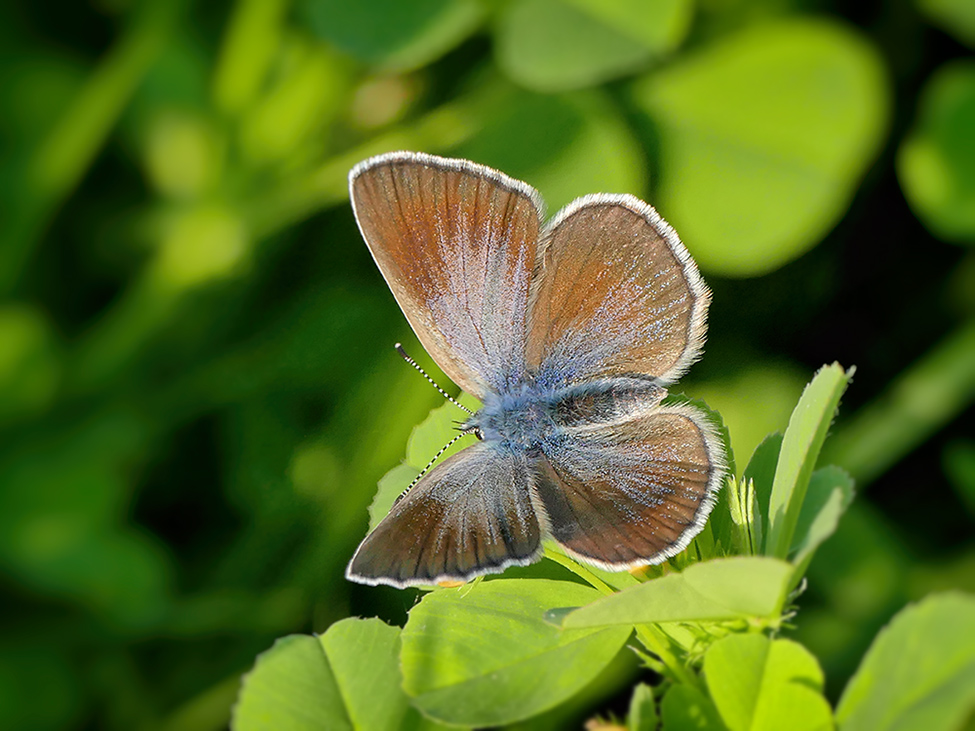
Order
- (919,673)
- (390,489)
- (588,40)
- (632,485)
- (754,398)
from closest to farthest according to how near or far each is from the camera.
Answer: (919,673) < (632,485) < (390,489) < (754,398) < (588,40)

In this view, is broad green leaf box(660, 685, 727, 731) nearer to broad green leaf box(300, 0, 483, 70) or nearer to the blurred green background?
the blurred green background

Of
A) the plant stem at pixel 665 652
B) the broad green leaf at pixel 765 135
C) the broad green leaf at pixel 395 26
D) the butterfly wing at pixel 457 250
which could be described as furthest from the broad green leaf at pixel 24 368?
the plant stem at pixel 665 652

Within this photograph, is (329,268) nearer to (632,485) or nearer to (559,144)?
(559,144)

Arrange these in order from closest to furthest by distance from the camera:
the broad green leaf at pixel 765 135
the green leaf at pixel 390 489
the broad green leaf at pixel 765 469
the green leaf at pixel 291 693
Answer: the green leaf at pixel 291 693
the broad green leaf at pixel 765 469
the green leaf at pixel 390 489
the broad green leaf at pixel 765 135

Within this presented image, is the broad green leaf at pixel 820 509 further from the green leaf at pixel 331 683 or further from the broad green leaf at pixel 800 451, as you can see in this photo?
the green leaf at pixel 331 683

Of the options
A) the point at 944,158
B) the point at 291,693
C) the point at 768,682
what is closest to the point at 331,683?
the point at 291,693

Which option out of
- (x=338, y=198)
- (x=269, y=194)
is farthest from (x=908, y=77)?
(x=269, y=194)
